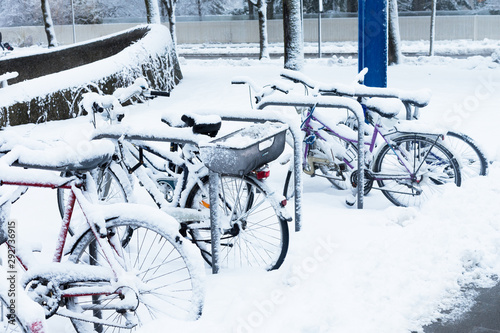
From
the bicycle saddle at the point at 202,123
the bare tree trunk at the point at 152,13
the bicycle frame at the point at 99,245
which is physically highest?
the bare tree trunk at the point at 152,13

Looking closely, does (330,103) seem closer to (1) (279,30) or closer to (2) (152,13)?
(2) (152,13)

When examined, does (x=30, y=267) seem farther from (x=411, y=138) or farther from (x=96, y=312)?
(x=411, y=138)

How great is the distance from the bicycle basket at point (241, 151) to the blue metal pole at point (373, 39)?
133 inches

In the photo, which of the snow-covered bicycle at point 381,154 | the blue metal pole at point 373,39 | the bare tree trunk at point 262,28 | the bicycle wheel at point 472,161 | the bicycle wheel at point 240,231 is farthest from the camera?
the bare tree trunk at point 262,28

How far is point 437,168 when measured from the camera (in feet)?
18.7

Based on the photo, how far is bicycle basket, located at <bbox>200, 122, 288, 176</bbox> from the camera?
4053mm

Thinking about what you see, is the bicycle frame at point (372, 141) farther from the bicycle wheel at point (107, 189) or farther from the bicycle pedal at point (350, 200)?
the bicycle wheel at point (107, 189)

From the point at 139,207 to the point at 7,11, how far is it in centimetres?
4487

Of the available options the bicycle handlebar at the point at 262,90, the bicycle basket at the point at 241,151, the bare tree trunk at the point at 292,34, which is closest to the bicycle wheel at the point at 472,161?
the bicycle handlebar at the point at 262,90

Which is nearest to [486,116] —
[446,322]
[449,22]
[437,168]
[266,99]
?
[437,168]

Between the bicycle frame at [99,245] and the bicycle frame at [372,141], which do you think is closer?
the bicycle frame at [99,245]

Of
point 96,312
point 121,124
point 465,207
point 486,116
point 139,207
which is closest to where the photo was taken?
point 139,207

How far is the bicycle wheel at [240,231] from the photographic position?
440 cm

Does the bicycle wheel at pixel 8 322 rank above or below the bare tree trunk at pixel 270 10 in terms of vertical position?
below
